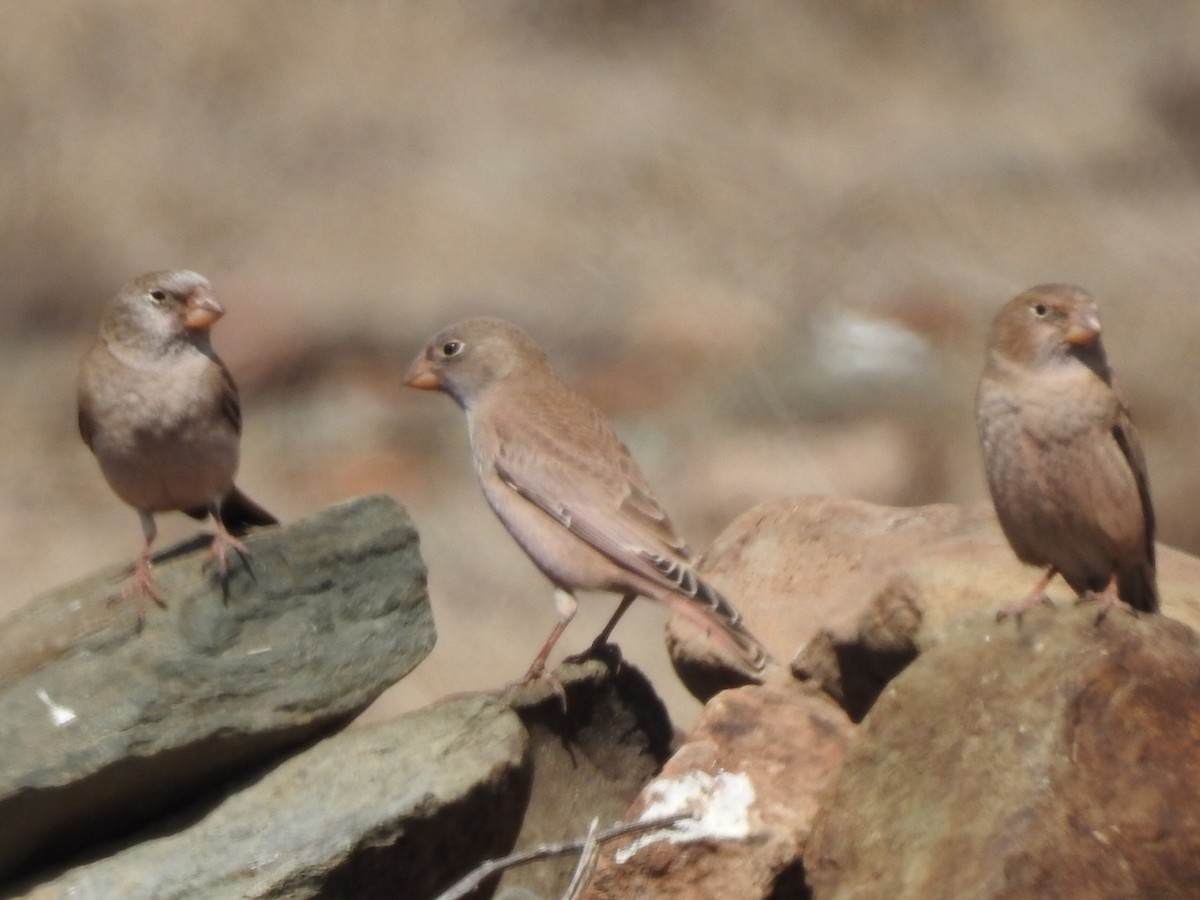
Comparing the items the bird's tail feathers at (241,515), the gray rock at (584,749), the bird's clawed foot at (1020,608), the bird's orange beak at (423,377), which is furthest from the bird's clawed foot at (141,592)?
the bird's clawed foot at (1020,608)

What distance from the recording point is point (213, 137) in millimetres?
9273

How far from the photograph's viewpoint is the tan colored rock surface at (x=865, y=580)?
20.4 feet

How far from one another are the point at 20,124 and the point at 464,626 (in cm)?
283

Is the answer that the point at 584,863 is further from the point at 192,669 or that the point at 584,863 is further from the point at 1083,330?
the point at 1083,330

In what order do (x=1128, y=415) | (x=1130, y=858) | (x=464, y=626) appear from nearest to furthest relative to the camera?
(x=1130, y=858)
(x=1128, y=415)
(x=464, y=626)

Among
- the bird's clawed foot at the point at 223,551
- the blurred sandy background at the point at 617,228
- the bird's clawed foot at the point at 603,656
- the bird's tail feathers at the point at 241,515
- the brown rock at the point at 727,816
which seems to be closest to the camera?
the brown rock at the point at 727,816

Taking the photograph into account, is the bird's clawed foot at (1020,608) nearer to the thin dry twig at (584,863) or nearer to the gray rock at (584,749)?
the thin dry twig at (584,863)

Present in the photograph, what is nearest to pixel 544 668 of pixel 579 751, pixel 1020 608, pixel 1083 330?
pixel 579 751

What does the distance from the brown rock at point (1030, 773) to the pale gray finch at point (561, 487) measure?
1.20 m

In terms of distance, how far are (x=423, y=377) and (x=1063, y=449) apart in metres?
2.35

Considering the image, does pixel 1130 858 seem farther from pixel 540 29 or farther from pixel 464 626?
pixel 540 29

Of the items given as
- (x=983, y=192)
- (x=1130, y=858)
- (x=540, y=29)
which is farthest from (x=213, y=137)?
(x=1130, y=858)

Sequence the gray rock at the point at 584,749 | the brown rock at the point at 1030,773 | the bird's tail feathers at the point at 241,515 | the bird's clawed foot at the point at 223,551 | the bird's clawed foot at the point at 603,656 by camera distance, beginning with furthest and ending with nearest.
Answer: the bird's tail feathers at the point at 241,515 < the bird's clawed foot at the point at 603,656 < the gray rock at the point at 584,749 < the bird's clawed foot at the point at 223,551 < the brown rock at the point at 1030,773

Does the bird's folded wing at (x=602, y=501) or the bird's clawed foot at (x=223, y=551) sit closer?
the bird's clawed foot at (x=223, y=551)
